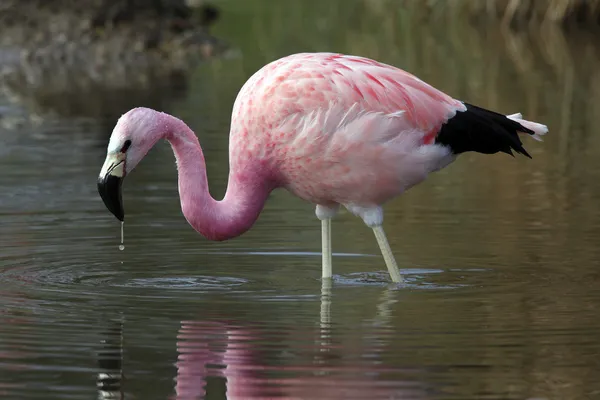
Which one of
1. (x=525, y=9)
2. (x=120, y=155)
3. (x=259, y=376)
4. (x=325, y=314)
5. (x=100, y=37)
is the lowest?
(x=259, y=376)

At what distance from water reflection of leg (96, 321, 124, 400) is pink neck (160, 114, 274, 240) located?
3.22ft

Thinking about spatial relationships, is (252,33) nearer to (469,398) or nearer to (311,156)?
(311,156)

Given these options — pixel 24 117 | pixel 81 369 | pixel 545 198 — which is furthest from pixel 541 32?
pixel 81 369

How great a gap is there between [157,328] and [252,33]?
23.1m

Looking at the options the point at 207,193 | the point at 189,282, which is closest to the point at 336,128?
the point at 207,193

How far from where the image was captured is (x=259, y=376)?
6816 mm

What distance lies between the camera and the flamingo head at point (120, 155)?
330 inches

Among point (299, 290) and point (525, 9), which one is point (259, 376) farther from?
point (525, 9)

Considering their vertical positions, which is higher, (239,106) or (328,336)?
(239,106)

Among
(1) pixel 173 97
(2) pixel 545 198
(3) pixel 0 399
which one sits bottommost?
(3) pixel 0 399

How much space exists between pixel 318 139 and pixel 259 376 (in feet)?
7.38

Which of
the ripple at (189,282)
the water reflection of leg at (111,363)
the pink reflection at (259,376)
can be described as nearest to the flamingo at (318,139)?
the ripple at (189,282)

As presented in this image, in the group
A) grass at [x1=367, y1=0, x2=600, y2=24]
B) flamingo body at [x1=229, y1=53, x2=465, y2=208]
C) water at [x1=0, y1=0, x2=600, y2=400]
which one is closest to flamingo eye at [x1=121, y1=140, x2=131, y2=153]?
flamingo body at [x1=229, y1=53, x2=465, y2=208]

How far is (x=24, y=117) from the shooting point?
19.4 metres
